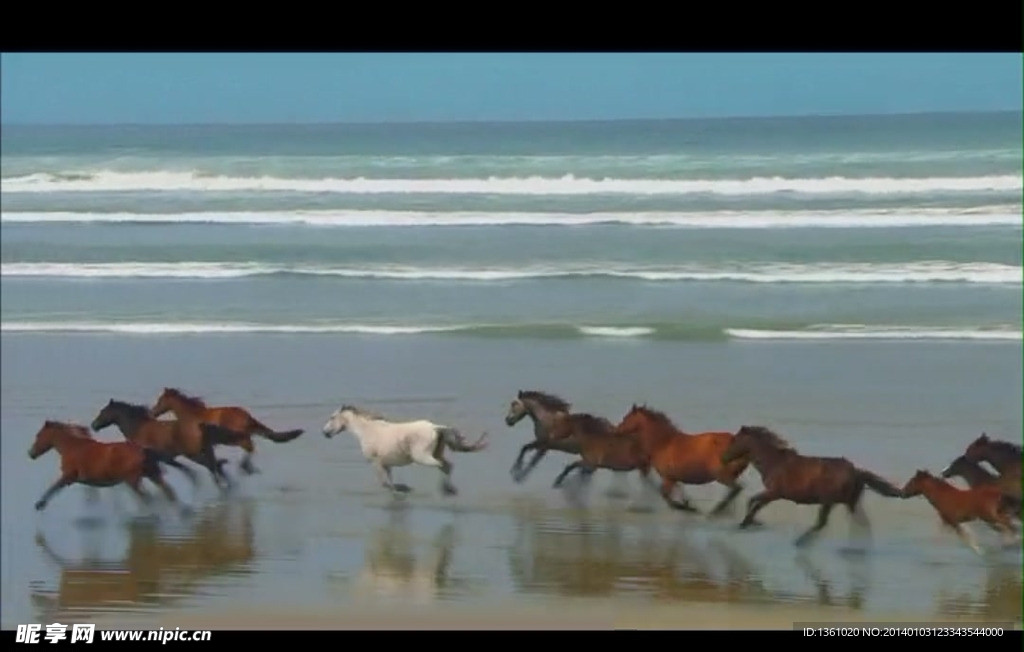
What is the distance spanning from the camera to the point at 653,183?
271 inches

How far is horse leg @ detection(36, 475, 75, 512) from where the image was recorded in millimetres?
5156

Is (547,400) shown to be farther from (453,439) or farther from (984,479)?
(984,479)

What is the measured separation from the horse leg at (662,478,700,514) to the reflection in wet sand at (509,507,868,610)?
0.09 meters

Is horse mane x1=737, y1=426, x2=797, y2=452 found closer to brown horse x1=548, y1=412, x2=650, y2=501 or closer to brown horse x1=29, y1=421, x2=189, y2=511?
brown horse x1=548, y1=412, x2=650, y2=501

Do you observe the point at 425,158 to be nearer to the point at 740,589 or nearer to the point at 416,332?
the point at 416,332

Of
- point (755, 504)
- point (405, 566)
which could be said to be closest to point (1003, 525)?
point (755, 504)

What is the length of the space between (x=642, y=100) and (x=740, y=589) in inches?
106

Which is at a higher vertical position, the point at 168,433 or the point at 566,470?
the point at 168,433

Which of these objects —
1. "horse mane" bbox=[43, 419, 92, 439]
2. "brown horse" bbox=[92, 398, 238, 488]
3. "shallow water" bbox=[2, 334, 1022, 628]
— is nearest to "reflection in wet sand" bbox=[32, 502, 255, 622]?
"shallow water" bbox=[2, 334, 1022, 628]

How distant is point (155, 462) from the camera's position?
17.1 feet

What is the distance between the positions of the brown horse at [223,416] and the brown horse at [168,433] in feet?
0.10

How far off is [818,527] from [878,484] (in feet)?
0.94

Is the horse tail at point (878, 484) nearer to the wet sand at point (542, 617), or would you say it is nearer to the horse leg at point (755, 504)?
the horse leg at point (755, 504)

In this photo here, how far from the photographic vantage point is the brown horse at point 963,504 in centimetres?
488
